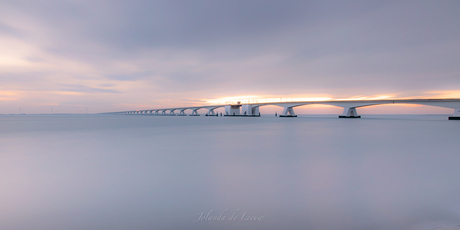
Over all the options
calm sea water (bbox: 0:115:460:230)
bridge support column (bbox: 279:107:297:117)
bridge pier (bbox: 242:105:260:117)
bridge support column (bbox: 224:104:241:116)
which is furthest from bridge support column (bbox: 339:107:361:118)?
calm sea water (bbox: 0:115:460:230)

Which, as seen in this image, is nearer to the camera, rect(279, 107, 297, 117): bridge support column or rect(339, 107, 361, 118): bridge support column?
rect(339, 107, 361, 118): bridge support column

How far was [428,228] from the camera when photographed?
2.34 m

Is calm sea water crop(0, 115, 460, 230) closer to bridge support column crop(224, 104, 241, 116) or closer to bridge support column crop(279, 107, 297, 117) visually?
bridge support column crop(279, 107, 297, 117)

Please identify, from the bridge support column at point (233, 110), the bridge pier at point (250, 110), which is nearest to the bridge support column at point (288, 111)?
the bridge pier at point (250, 110)

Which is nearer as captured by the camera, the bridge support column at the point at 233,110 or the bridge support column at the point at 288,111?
the bridge support column at the point at 288,111

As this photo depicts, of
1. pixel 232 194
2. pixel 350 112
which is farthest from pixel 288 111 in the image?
pixel 232 194

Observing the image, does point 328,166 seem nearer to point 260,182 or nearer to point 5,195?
point 260,182

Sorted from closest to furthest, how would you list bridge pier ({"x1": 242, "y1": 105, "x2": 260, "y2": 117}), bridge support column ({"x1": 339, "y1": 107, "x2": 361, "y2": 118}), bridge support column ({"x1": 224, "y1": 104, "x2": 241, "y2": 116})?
bridge support column ({"x1": 339, "y1": 107, "x2": 361, "y2": 118}) → bridge pier ({"x1": 242, "y1": 105, "x2": 260, "y2": 117}) → bridge support column ({"x1": 224, "y1": 104, "x2": 241, "y2": 116})

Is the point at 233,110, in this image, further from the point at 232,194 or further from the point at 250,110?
the point at 232,194

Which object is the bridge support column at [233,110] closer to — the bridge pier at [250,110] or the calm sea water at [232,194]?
the bridge pier at [250,110]

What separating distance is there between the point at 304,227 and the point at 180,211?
166cm

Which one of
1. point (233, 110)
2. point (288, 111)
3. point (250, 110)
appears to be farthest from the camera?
point (233, 110)

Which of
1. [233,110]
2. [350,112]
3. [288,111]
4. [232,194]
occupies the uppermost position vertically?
[233,110]

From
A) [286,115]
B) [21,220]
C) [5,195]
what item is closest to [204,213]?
[21,220]
